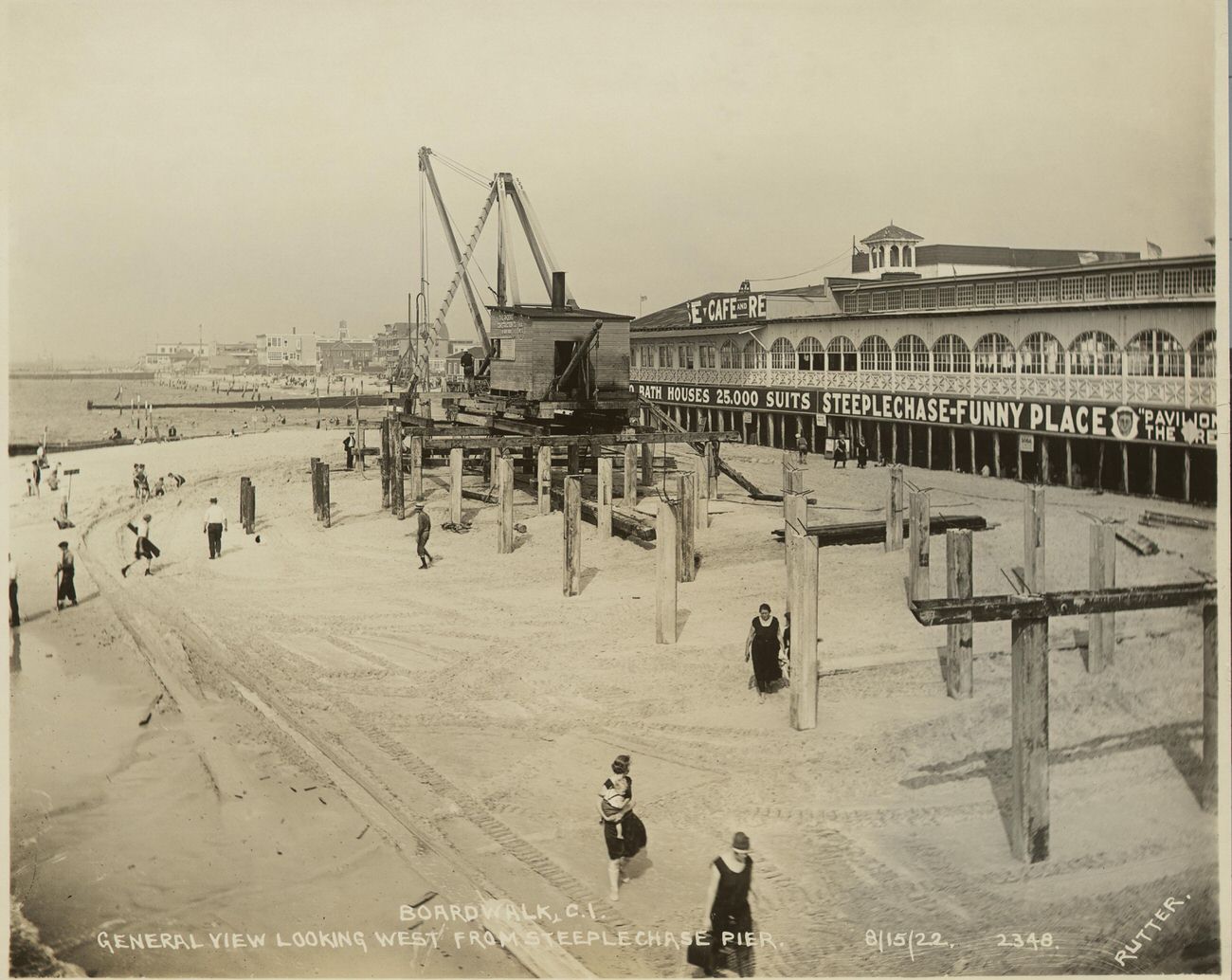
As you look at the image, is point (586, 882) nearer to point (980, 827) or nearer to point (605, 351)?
point (980, 827)

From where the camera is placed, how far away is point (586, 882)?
8359mm

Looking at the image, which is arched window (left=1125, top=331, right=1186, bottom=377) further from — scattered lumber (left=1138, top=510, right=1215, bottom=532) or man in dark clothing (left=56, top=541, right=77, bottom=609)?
man in dark clothing (left=56, top=541, right=77, bottom=609)

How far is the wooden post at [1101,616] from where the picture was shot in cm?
1140

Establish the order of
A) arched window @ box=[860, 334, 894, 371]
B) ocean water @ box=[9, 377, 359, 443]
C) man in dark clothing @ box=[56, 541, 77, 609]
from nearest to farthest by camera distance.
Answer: man in dark clothing @ box=[56, 541, 77, 609] < arched window @ box=[860, 334, 894, 371] < ocean water @ box=[9, 377, 359, 443]

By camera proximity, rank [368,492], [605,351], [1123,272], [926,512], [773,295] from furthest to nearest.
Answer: [773,295], [368,492], [605,351], [1123,272], [926,512]

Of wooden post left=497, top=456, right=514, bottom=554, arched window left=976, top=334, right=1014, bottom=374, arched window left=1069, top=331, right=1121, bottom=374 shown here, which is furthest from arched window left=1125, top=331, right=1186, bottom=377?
wooden post left=497, top=456, right=514, bottom=554

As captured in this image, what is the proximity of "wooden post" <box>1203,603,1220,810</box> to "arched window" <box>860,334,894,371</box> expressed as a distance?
833 inches

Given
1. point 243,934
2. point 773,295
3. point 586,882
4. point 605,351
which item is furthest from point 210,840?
point 773,295

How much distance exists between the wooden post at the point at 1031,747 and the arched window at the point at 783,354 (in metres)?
26.0

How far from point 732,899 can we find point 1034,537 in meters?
7.77

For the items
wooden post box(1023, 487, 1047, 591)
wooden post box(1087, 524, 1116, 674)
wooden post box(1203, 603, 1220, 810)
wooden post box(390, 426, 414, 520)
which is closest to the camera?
wooden post box(1203, 603, 1220, 810)

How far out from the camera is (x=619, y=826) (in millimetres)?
8141

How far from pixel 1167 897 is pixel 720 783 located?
3.85m

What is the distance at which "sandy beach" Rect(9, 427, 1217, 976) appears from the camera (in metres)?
8.27
